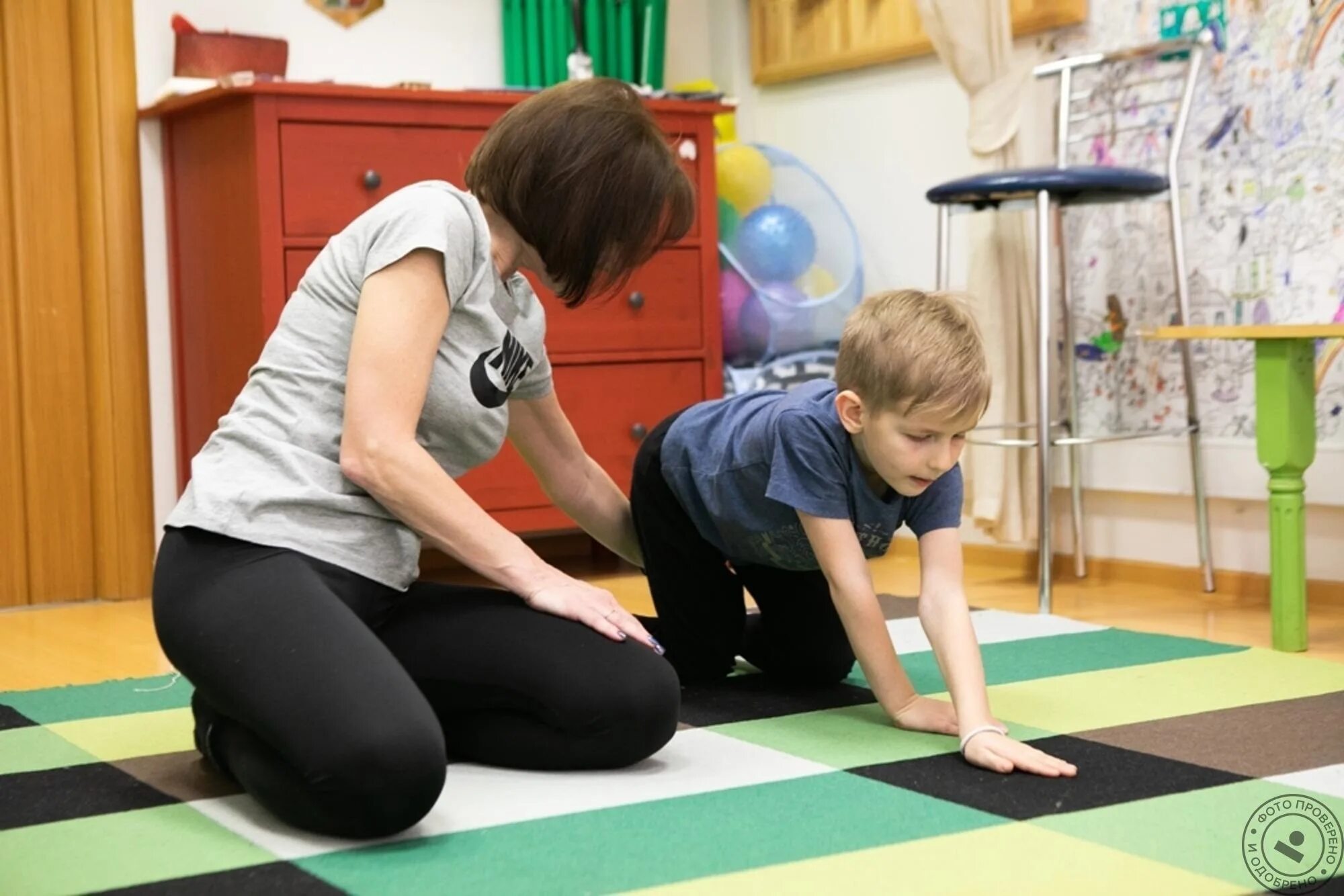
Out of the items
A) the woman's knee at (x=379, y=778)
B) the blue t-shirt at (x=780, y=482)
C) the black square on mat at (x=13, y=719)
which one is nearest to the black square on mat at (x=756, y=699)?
the blue t-shirt at (x=780, y=482)

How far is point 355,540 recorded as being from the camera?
1.56 metres

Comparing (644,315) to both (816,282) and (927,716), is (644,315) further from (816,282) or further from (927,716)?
(927,716)

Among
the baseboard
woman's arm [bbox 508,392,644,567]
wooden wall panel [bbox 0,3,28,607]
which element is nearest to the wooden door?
wooden wall panel [bbox 0,3,28,607]

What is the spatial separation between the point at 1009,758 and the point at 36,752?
3.31 feet

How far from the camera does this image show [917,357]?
1607 millimetres

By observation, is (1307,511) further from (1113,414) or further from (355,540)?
(355,540)

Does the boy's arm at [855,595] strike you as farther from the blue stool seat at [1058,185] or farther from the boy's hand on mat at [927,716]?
the blue stool seat at [1058,185]

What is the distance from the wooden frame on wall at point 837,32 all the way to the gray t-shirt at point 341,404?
185 centimetres

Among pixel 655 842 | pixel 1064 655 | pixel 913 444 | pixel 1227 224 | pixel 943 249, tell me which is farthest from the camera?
pixel 943 249

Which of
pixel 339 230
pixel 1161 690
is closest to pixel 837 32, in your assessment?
pixel 339 230

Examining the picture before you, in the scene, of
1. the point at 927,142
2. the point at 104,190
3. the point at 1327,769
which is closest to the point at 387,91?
the point at 104,190

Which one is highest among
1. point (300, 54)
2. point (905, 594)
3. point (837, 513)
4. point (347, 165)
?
point (300, 54)

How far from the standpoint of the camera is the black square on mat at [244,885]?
1.22 m

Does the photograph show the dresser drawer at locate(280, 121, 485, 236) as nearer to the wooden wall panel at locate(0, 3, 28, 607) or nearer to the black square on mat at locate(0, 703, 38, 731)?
the wooden wall panel at locate(0, 3, 28, 607)
